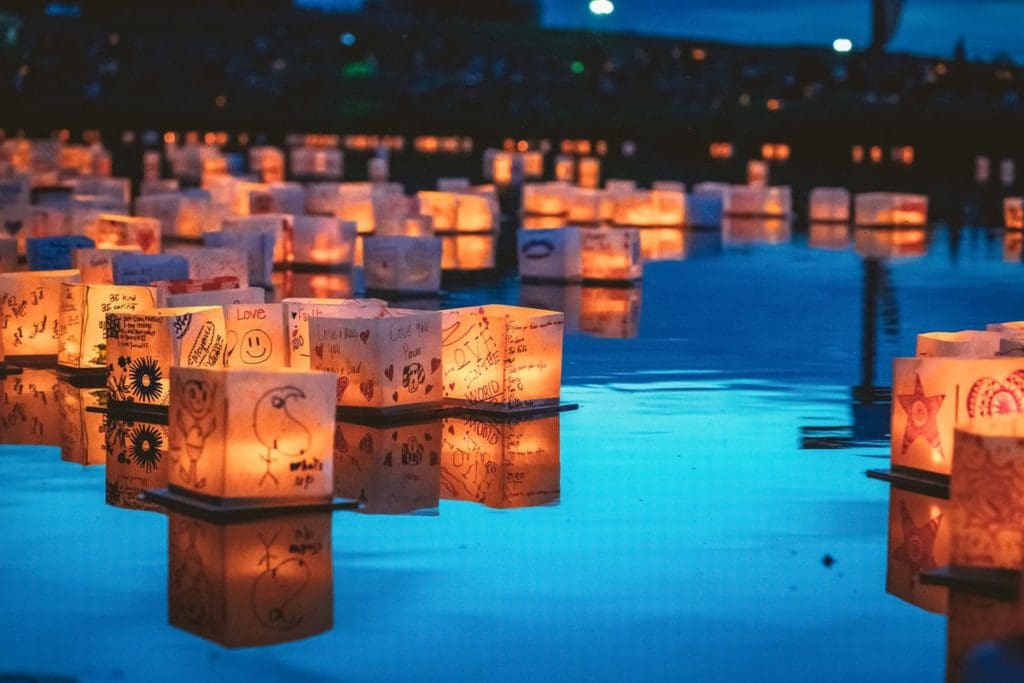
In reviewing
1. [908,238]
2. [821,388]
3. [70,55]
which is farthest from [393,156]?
[821,388]

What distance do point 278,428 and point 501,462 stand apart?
9.07 feet

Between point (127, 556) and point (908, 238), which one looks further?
point (908, 238)

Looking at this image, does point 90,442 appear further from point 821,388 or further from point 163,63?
point 163,63

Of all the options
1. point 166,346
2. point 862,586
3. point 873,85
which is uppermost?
point 873,85

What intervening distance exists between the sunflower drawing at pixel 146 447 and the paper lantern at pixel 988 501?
5250mm

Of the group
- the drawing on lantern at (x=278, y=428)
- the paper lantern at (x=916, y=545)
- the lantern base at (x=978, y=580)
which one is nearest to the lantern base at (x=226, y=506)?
the drawing on lantern at (x=278, y=428)

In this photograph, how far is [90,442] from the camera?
1285cm

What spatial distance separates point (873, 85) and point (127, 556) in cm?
7435

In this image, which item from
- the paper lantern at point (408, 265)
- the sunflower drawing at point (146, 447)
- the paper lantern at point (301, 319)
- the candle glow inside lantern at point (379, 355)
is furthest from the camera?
the paper lantern at point (408, 265)

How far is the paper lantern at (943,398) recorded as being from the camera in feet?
35.1

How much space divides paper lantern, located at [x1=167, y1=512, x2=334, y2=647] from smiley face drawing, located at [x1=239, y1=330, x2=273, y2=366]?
12.7ft

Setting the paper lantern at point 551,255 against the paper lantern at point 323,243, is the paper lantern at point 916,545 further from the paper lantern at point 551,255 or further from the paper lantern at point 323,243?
the paper lantern at point 323,243

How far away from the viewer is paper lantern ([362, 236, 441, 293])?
2297cm

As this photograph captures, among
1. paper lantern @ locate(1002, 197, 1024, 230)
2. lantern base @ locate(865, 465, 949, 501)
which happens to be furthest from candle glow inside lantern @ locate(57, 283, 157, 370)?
paper lantern @ locate(1002, 197, 1024, 230)
